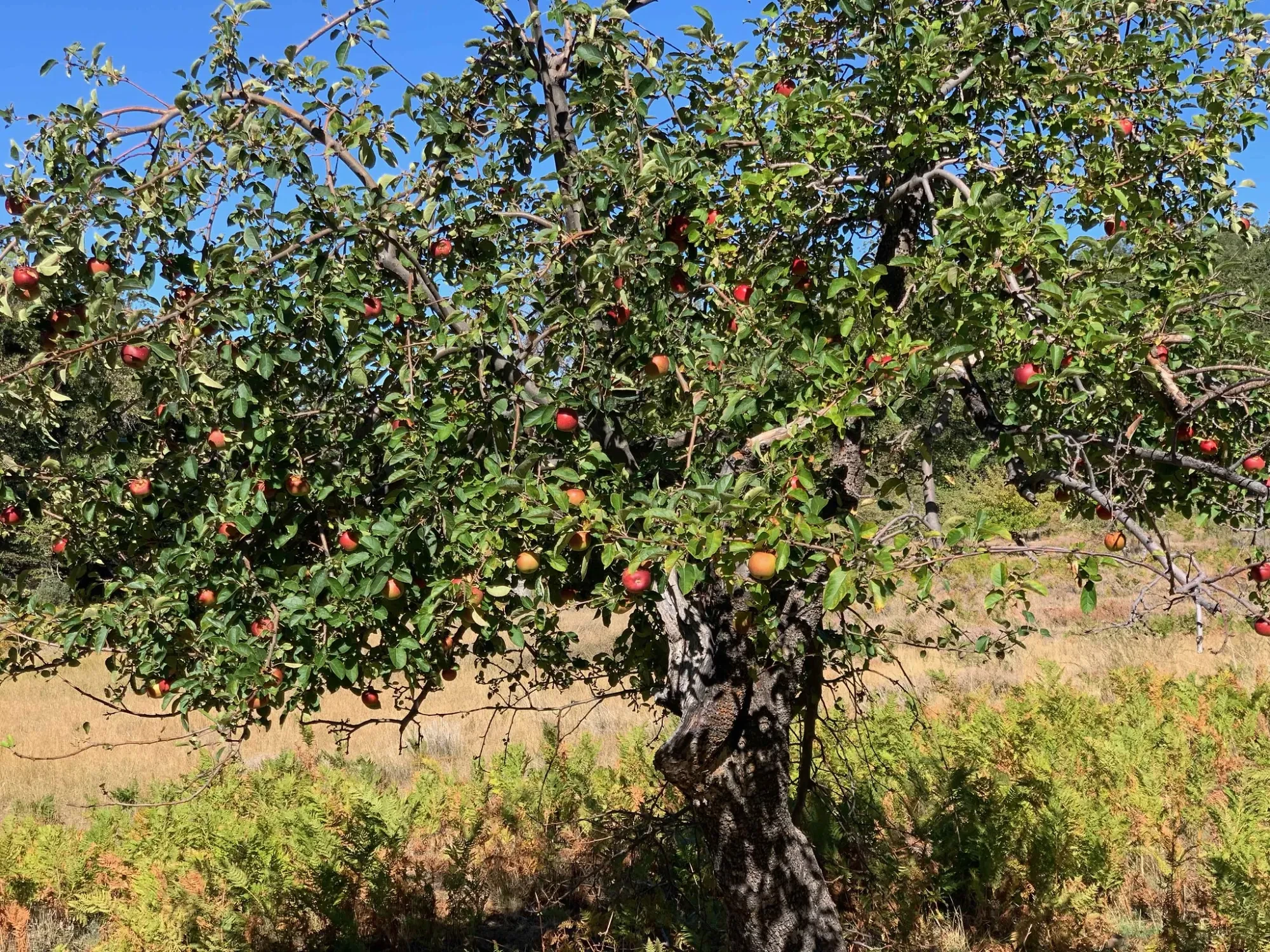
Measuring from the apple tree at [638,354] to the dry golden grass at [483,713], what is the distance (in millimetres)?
4971

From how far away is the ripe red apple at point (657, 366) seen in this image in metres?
2.95

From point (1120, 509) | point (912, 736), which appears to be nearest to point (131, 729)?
point (912, 736)

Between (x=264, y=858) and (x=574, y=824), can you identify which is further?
(x=574, y=824)

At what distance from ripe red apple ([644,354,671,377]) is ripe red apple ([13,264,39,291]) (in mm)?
1663

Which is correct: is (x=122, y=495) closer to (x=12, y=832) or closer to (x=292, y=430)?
(x=292, y=430)

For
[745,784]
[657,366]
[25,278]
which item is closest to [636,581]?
[657,366]

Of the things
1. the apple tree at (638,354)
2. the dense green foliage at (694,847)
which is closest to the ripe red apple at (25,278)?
the apple tree at (638,354)

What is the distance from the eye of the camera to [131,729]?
1392 cm

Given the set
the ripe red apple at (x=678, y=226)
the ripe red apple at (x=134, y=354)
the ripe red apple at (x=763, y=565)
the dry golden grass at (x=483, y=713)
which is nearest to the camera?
the ripe red apple at (x=763, y=565)

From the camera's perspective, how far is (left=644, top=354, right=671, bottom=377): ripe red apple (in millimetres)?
2947

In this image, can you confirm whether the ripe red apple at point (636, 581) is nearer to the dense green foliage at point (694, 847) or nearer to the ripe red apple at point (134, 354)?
the ripe red apple at point (134, 354)

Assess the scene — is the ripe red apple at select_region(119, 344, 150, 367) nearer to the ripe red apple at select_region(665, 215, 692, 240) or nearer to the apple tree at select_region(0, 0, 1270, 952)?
the apple tree at select_region(0, 0, 1270, 952)

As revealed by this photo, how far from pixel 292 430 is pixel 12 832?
6063 millimetres

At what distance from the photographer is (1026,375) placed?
2.72 metres
